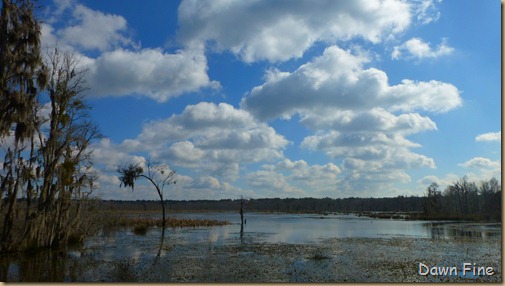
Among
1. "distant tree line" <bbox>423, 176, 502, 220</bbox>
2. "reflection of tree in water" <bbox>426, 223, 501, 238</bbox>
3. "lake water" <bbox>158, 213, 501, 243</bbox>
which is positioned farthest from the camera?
"distant tree line" <bbox>423, 176, 502, 220</bbox>

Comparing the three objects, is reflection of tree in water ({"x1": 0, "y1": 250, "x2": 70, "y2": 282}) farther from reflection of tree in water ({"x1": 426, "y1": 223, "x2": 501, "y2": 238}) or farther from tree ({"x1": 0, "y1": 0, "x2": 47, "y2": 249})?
reflection of tree in water ({"x1": 426, "y1": 223, "x2": 501, "y2": 238})

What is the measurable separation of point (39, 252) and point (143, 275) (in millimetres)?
9472

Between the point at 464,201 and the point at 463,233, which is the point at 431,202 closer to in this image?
the point at 464,201

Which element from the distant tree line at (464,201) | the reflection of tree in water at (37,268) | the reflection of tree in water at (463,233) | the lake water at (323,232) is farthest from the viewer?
the distant tree line at (464,201)

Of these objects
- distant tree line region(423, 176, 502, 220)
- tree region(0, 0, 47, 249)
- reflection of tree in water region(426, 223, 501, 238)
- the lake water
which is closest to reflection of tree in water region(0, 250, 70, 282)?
tree region(0, 0, 47, 249)

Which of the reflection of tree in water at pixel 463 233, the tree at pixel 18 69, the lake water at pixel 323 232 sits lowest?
the lake water at pixel 323 232

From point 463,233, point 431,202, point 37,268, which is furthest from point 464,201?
point 37,268

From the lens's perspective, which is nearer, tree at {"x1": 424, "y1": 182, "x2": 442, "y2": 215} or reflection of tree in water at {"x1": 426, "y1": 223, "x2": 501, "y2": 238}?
reflection of tree in water at {"x1": 426, "y1": 223, "x2": 501, "y2": 238}

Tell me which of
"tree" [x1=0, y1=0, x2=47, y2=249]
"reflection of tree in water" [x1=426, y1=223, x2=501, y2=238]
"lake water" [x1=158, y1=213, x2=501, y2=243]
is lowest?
"lake water" [x1=158, y1=213, x2=501, y2=243]

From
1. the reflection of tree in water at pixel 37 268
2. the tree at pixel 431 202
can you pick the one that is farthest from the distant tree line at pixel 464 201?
the reflection of tree in water at pixel 37 268

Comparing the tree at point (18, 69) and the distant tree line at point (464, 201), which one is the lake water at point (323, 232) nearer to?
the tree at point (18, 69)

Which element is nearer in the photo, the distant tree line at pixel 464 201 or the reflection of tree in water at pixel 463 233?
the reflection of tree in water at pixel 463 233

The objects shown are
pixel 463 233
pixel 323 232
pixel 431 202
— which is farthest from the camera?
pixel 431 202

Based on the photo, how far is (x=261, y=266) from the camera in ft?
53.4
